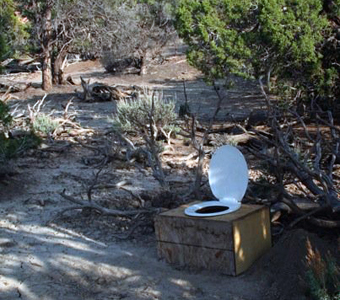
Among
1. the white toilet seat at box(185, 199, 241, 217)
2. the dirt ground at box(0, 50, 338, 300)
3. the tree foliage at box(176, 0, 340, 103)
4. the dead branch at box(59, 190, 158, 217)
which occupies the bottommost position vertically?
the dirt ground at box(0, 50, 338, 300)

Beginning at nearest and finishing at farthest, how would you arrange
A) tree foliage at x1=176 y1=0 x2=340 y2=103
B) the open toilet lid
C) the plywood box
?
the plywood box < the open toilet lid < tree foliage at x1=176 y1=0 x2=340 y2=103

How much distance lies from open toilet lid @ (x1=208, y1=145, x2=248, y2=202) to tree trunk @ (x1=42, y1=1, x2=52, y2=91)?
626 inches

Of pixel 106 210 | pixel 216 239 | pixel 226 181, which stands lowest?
pixel 106 210

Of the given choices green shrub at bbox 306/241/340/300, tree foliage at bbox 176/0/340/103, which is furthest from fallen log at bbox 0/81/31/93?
green shrub at bbox 306/241/340/300

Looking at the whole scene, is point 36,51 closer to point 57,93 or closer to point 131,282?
point 57,93

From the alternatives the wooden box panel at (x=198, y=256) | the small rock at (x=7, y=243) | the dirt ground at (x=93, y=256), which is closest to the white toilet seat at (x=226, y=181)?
the wooden box panel at (x=198, y=256)

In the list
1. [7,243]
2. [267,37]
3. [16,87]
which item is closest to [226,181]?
[7,243]

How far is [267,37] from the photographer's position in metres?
11.1

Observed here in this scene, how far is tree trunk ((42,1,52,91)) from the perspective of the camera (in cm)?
2019

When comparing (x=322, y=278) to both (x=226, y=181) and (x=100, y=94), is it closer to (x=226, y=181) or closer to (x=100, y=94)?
(x=226, y=181)

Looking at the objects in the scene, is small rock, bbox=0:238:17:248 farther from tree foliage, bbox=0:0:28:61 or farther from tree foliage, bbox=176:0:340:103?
tree foliage, bbox=0:0:28:61

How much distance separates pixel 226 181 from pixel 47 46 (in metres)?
16.5

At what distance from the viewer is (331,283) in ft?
12.5

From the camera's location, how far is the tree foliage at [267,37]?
1091cm
